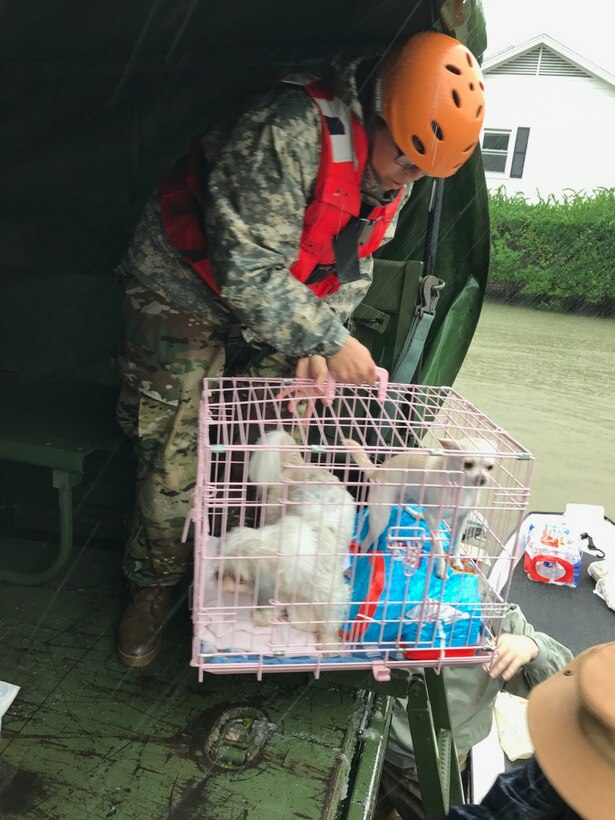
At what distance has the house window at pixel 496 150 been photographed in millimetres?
18625

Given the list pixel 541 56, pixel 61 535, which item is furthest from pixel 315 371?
pixel 541 56

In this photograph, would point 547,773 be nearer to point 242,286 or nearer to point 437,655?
point 437,655

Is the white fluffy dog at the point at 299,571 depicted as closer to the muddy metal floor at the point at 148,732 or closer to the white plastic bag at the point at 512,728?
the muddy metal floor at the point at 148,732

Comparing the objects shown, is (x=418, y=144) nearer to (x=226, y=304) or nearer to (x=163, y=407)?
Result: (x=226, y=304)

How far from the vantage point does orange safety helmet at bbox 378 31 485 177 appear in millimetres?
1681

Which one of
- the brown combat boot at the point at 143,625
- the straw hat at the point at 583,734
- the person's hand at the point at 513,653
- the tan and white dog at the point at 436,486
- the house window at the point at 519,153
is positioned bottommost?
the brown combat boot at the point at 143,625

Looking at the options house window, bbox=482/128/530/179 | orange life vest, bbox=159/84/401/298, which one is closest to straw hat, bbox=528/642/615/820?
orange life vest, bbox=159/84/401/298

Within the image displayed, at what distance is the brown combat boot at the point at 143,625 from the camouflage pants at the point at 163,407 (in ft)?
0.16

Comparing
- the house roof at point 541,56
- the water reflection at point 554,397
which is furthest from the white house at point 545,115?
the water reflection at point 554,397

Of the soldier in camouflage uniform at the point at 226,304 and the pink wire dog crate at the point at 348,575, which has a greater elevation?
the soldier in camouflage uniform at the point at 226,304

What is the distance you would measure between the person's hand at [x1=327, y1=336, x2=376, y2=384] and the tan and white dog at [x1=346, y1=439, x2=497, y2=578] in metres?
0.26

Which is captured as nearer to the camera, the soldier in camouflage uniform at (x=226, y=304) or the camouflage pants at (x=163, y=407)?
the soldier in camouflage uniform at (x=226, y=304)

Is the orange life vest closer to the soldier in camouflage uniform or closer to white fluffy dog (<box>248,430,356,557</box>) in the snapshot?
the soldier in camouflage uniform

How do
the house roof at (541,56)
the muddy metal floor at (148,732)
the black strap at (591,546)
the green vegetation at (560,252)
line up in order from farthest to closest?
the house roof at (541,56)
the green vegetation at (560,252)
the black strap at (591,546)
the muddy metal floor at (148,732)
